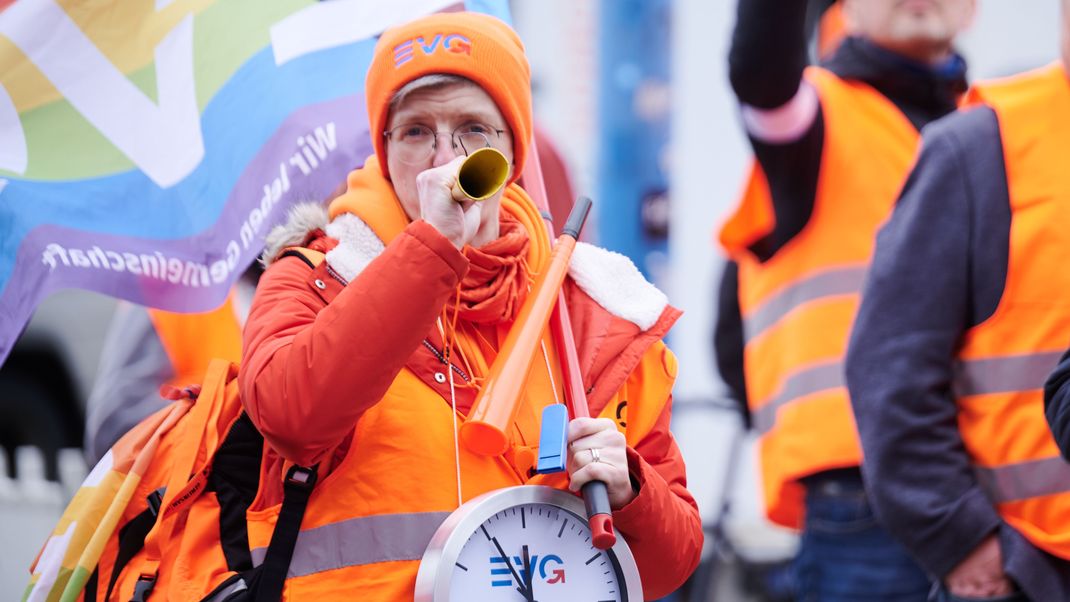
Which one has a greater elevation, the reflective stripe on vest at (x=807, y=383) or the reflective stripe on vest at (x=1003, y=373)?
the reflective stripe on vest at (x=1003, y=373)

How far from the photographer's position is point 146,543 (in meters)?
2.69

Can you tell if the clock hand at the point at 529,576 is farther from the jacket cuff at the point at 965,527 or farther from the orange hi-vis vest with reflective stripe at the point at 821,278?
the orange hi-vis vest with reflective stripe at the point at 821,278

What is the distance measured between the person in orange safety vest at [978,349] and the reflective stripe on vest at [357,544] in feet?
4.50

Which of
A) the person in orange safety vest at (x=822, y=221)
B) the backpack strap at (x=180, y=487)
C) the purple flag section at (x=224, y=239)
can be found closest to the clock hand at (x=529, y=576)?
the backpack strap at (x=180, y=487)

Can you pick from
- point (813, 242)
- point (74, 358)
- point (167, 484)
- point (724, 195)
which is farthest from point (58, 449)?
point (167, 484)

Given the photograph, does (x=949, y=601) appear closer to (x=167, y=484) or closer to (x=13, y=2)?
(x=167, y=484)

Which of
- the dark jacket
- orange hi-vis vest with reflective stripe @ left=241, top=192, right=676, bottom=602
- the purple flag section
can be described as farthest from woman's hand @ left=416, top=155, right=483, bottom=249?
the dark jacket

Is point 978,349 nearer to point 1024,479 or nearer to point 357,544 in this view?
point 1024,479

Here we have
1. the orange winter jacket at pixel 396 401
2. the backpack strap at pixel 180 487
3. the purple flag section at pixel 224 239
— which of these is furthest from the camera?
the purple flag section at pixel 224 239

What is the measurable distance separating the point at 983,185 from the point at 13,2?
2067mm

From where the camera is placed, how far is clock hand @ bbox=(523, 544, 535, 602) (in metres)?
2.47

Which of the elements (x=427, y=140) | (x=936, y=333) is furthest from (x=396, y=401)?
(x=936, y=333)

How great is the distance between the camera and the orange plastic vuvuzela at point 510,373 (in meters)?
2.44

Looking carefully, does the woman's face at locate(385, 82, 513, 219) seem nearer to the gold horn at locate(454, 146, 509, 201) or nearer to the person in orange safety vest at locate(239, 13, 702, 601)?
the person in orange safety vest at locate(239, 13, 702, 601)
